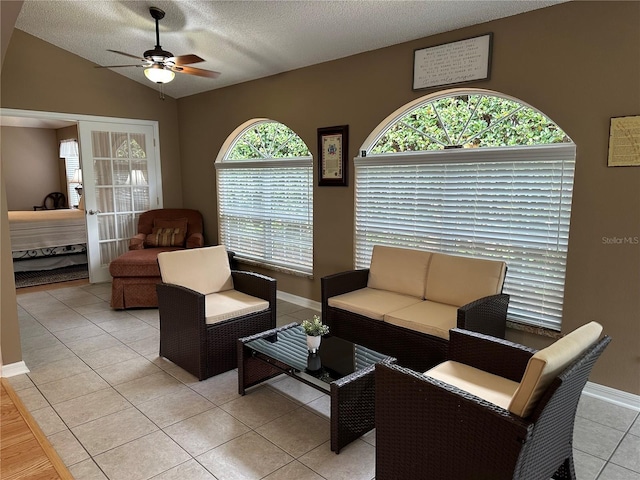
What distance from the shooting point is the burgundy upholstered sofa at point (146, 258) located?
15.1ft

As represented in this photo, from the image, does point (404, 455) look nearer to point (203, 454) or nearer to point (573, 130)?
point (203, 454)

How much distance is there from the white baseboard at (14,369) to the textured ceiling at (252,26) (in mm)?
3038

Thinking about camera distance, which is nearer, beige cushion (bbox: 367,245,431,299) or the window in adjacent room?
beige cushion (bbox: 367,245,431,299)

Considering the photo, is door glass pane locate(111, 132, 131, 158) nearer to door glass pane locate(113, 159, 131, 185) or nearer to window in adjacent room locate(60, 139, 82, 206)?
door glass pane locate(113, 159, 131, 185)

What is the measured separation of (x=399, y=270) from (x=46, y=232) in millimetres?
5348

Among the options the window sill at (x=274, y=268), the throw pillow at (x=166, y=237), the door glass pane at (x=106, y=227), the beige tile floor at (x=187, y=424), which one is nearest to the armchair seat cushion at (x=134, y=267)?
the throw pillow at (x=166, y=237)

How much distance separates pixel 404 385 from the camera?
6.01 feet

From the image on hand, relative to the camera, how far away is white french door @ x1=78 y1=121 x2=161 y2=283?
5.57 metres

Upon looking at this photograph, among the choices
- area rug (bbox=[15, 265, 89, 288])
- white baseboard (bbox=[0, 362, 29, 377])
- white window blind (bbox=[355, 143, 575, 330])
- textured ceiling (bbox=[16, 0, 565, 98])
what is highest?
textured ceiling (bbox=[16, 0, 565, 98])

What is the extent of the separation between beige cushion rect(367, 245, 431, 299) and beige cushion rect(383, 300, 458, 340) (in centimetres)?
24

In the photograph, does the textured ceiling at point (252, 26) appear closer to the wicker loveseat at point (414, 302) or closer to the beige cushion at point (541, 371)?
the wicker loveseat at point (414, 302)

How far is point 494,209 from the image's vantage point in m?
3.31

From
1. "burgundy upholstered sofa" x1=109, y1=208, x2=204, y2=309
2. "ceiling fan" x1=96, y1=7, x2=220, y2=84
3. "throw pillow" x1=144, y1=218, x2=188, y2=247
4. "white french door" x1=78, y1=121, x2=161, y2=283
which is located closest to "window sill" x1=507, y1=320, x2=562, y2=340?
"ceiling fan" x1=96, y1=7, x2=220, y2=84

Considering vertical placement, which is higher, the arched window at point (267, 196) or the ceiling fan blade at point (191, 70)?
the ceiling fan blade at point (191, 70)
